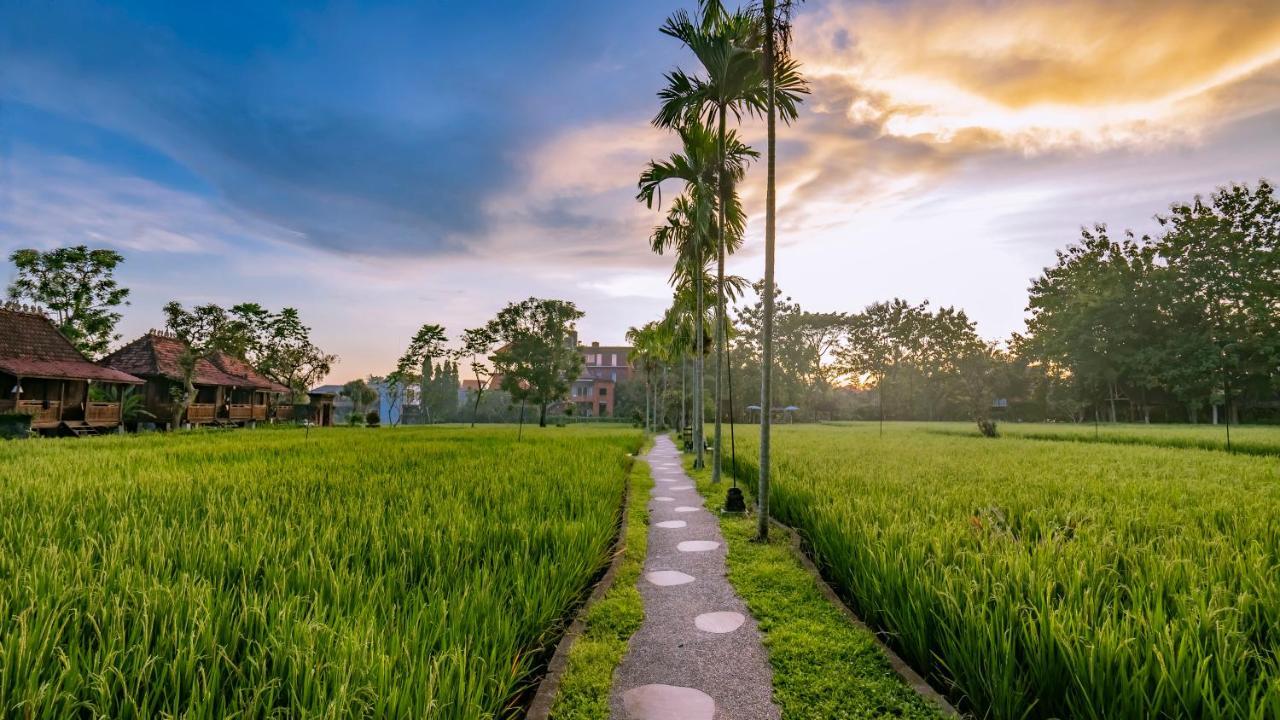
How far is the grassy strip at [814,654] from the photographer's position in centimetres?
246

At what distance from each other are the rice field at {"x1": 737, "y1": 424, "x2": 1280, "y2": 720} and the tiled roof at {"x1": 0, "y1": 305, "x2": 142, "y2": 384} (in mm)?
28224

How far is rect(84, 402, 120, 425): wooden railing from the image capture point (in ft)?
67.3

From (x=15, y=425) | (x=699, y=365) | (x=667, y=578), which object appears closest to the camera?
(x=667, y=578)

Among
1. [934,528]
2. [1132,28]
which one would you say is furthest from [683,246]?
[934,528]

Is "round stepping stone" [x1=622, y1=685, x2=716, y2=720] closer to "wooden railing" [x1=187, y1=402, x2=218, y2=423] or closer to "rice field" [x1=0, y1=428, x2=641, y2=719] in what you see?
"rice field" [x1=0, y1=428, x2=641, y2=719]

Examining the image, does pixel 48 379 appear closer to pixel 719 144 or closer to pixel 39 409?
pixel 39 409

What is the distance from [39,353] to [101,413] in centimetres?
325

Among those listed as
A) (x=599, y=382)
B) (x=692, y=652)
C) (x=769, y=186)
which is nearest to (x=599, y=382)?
(x=599, y=382)

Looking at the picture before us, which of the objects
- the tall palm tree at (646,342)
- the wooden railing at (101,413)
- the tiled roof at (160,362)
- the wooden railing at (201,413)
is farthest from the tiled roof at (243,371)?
the tall palm tree at (646,342)

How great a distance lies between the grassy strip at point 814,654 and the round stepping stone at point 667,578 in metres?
0.45

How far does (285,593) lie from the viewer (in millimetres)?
2674

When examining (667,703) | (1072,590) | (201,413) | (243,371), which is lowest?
(201,413)

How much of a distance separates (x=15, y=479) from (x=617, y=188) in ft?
40.8

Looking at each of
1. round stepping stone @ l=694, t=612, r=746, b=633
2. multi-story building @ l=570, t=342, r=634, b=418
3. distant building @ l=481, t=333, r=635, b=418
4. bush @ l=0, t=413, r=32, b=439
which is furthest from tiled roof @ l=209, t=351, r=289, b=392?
round stepping stone @ l=694, t=612, r=746, b=633
